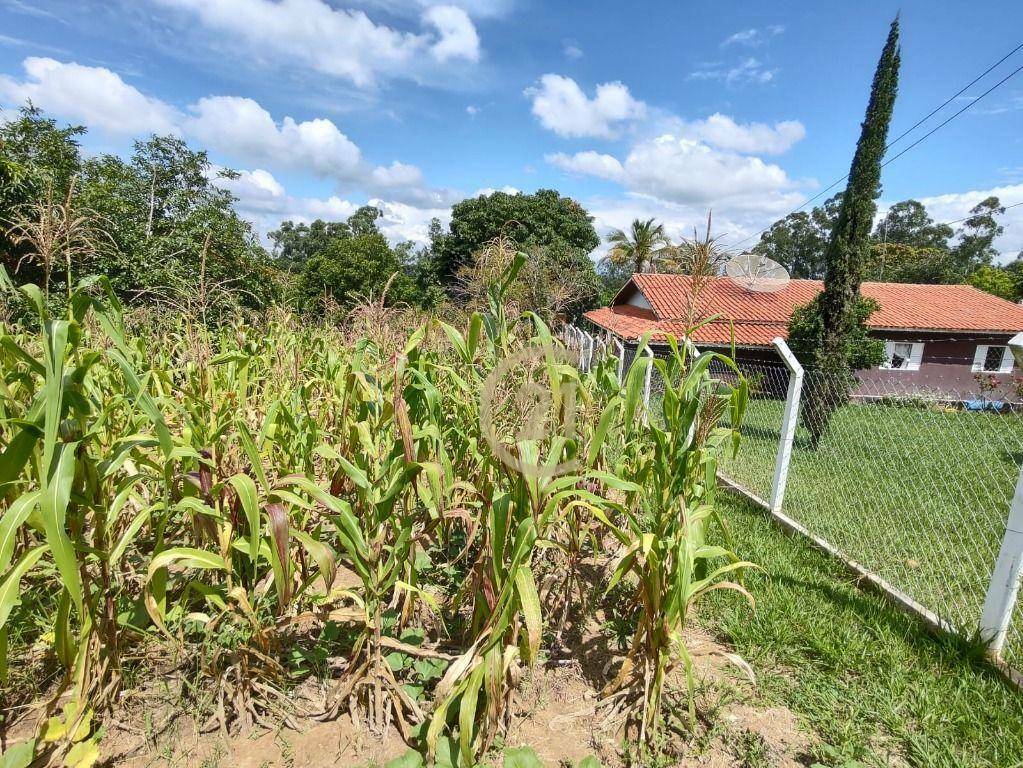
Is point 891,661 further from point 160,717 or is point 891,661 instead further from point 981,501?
point 981,501

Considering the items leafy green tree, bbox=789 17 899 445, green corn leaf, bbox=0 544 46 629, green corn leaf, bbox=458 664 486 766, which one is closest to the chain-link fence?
leafy green tree, bbox=789 17 899 445

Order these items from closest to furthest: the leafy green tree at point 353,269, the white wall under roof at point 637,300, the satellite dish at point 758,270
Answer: the satellite dish at point 758,270
the white wall under roof at point 637,300
the leafy green tree at point 353,269

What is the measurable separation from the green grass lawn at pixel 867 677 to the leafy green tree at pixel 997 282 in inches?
1399

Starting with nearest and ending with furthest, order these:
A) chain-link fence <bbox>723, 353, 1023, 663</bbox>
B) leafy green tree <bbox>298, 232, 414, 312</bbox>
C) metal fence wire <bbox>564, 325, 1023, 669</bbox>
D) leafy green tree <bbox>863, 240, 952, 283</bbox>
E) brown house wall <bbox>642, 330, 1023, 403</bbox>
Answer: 1. metal fence wire <bbox>564, 325, 1023, 669</bbox>
2. chain-link fence <bbox>723, 353, 1023, 663</bbox>
3. brown house wall <bbox>642, 330, 1023, 403</bbox>
4. leafy green tree <bbox>298, 232, 414, 312</bbox>
5. leafy green tree <bbox>863, 240, 952, 283</bbox>

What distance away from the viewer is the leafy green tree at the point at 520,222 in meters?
25.1

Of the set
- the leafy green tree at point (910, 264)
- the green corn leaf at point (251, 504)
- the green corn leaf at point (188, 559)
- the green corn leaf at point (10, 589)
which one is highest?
the leafy green tree at point (910, 264)

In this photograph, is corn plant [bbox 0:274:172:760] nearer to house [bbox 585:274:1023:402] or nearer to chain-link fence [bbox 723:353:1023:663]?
chain-link fence [bbox 723:353:1023:663]

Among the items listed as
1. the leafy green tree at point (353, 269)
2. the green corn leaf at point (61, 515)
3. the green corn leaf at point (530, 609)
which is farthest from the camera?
the leafy green tree at point (353, 269)

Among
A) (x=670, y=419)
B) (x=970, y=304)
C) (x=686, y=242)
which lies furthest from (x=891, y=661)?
(x=970, y=304)

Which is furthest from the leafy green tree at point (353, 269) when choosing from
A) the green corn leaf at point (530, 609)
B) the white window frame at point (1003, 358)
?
the white window frame at point (1003, 358)

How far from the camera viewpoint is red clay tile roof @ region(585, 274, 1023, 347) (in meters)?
15.8

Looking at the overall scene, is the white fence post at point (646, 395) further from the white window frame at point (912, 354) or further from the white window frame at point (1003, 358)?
the white window frame at point (1003, 358)

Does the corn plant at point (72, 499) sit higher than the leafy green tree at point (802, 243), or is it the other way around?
the leafy green tree at point (802, 243)

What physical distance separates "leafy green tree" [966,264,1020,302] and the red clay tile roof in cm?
1308
